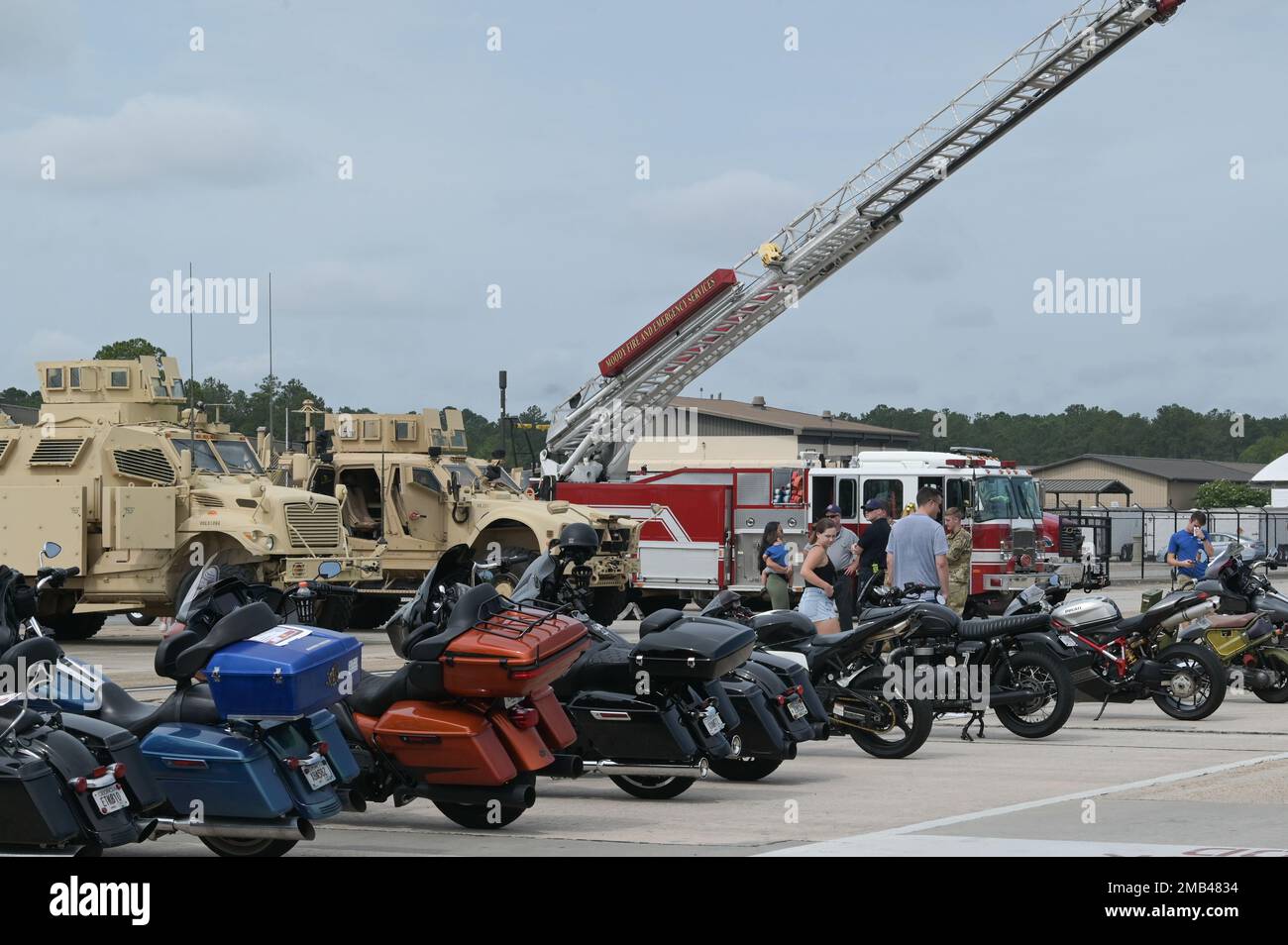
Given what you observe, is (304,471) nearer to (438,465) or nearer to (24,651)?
(438,465)

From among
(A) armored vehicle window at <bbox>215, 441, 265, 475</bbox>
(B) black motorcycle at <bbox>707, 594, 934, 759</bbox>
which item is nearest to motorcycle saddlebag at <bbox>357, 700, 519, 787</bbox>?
(B) black motorcycle at <bbox>707, 594, 934, 759</bbox>

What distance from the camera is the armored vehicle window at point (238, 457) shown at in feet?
73.2

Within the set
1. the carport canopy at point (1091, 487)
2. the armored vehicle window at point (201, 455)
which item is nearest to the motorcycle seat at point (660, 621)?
the armored vehicle window at point (201, 455)

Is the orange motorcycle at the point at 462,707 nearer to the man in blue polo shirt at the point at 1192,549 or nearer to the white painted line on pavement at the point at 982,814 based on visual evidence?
the white painted line on pavement at the point at 982,814

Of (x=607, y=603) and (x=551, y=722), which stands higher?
(x=551, y=722)

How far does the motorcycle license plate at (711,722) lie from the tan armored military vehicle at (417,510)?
13736 mm

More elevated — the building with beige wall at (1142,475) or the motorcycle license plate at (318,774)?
the building with beige wall at (1142,475)

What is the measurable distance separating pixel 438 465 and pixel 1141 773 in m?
15.0

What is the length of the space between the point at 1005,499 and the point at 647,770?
1499cm

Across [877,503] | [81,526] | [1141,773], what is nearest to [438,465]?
[81,526]

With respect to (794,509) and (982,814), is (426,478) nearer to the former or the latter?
(794,509)

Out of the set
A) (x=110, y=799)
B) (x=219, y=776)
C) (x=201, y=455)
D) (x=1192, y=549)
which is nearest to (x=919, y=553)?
(x=219, y=776)

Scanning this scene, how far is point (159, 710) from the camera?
7.87m

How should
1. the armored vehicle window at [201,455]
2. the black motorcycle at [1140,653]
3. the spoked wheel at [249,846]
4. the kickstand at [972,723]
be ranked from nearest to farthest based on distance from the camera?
the spoked wheel at [249,846] < the kickstand at [972,723] < the black motorcycle at [1140,653] < the armored vehicle window at [201,455]
